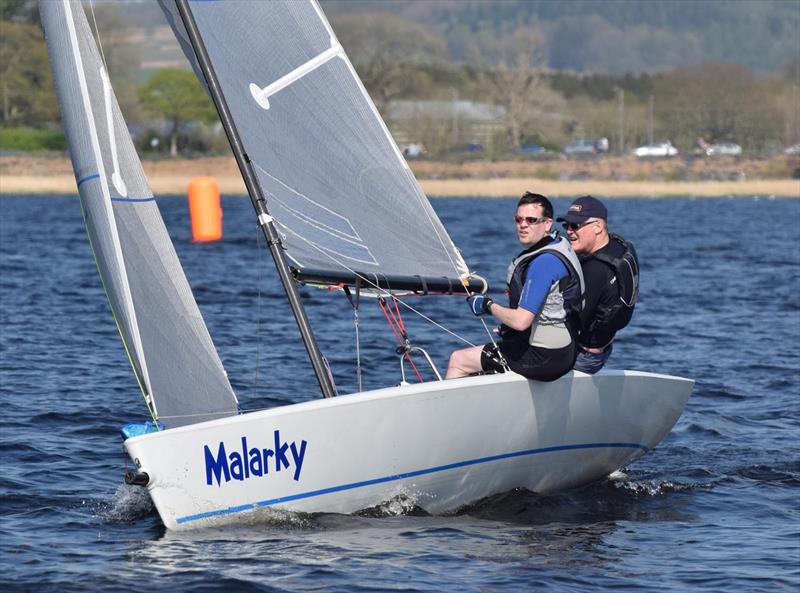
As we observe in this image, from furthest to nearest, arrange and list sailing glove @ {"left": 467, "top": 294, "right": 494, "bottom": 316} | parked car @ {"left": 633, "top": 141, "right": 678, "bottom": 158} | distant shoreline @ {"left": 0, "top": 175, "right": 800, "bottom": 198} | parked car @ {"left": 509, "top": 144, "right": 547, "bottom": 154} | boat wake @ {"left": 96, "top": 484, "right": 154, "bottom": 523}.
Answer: parked car @ {"left": 509, "top": 144, "right": 547, "bottom": 154}, parked car @ {"left": 633, "top": 141, "right": 678, "bottom": 158}, distant shoreline @ {"left": 0, "top": 175, "right": 800, "bottom": 198}, boat wake @ {"left": 96, "top": 484, "right": 154, "bottom": 523}, sailing glove @ {"left": 467, "top": 294, "right": 494, "bottom": 316}

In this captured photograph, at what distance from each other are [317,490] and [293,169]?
1849mm

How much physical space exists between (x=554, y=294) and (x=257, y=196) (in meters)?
1.74

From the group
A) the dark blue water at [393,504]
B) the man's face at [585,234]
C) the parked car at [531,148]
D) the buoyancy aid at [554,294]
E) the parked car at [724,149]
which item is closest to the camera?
the dark blue water at [393,504]

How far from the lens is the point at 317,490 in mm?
7172

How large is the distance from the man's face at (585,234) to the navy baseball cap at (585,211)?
34 millimetres

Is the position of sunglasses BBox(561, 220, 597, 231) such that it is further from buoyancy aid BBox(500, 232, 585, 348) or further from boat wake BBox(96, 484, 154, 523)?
boat wake BBox(96, 484, 154, 523)

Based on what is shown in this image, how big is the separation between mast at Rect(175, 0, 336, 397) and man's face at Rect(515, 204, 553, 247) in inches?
50.9

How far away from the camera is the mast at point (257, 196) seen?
7.49 metres

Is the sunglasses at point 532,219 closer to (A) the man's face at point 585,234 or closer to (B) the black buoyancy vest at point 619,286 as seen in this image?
(A) the man's face at point 585,234

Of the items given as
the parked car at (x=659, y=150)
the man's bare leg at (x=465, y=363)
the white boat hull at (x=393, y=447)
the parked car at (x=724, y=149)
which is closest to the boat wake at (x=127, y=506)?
the white boat hull at (x=393, y=447)

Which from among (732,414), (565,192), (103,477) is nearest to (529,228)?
(103,477)

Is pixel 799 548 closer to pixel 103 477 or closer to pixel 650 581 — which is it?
pixel 650 581

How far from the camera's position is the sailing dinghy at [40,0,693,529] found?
6.98 m

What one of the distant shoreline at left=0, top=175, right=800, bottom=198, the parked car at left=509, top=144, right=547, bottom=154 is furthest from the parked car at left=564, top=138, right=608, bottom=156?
the distant shoreline at left=0, top=175, right=800, bottom=198
